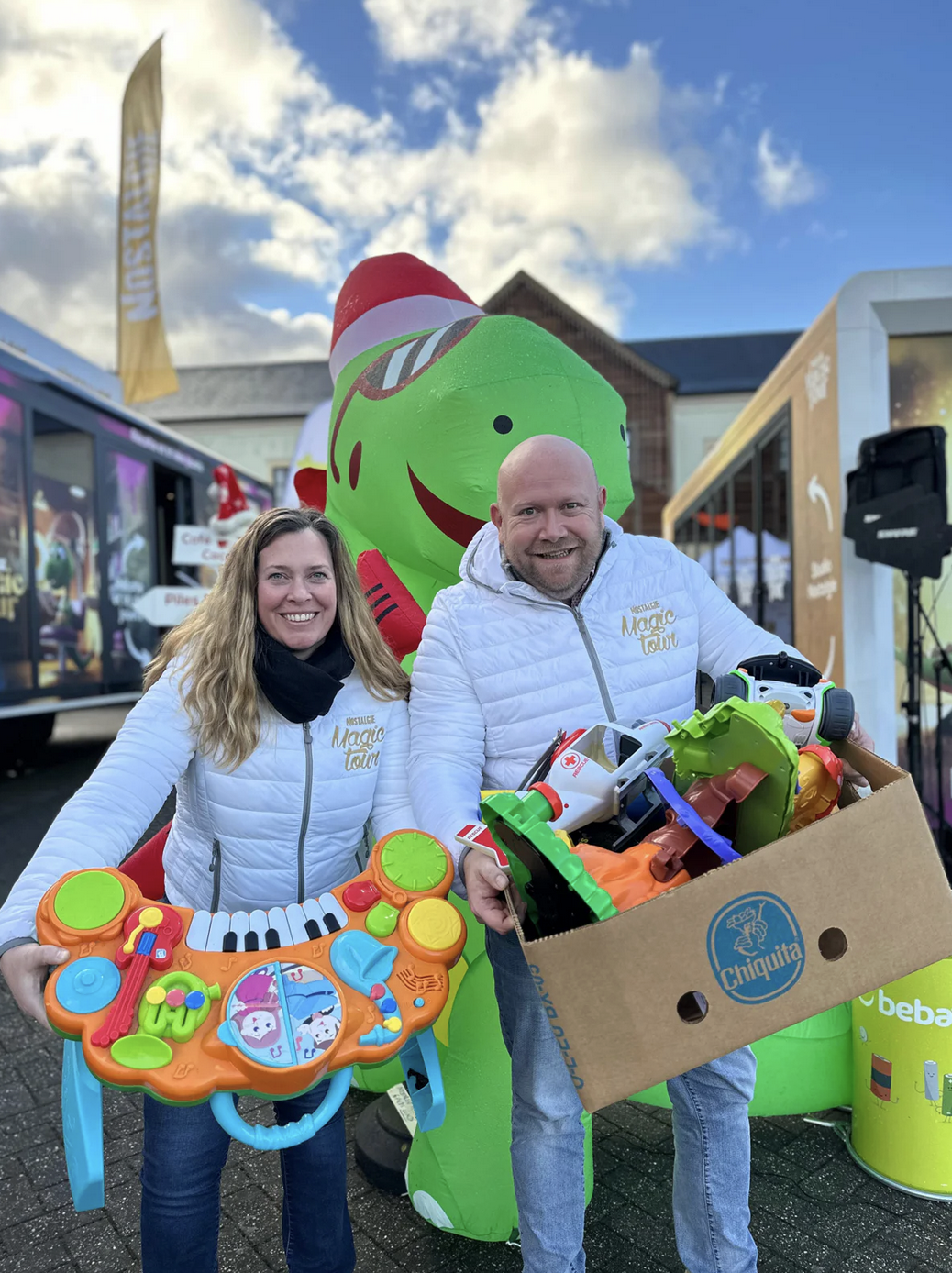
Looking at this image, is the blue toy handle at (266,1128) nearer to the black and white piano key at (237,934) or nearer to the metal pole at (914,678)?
the black and white piano key at (237,934)

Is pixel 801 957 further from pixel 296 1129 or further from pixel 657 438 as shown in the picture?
pixel 657 438

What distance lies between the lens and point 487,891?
1.43 m

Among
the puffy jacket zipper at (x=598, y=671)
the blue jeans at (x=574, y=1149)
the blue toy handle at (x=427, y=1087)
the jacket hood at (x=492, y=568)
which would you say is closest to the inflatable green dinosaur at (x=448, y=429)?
the jacket hood at (x=492, y=568)

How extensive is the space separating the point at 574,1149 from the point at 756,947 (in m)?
0.70

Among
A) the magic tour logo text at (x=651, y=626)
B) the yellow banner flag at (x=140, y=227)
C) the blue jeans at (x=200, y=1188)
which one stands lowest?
the blue jeans at (x=200, y=1188)

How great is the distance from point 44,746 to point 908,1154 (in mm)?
9881

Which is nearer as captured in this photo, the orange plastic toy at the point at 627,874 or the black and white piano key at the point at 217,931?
the orange plastic toy at the point at 627,874

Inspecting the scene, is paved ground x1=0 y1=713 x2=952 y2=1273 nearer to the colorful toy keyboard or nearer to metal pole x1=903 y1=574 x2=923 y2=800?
the colorful toy keyboard

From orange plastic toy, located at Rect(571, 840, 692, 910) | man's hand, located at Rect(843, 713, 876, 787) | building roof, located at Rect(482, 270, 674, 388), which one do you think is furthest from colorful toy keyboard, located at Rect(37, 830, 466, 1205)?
building roof, located at Rect(482, 270, 674, 388)

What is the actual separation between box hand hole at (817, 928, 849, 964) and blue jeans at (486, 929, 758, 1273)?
506mm

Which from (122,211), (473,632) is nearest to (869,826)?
(473,632)

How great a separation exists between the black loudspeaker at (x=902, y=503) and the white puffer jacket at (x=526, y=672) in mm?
2526

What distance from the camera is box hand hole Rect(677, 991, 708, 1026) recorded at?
122 centimetres

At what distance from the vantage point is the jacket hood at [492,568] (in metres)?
1.77
